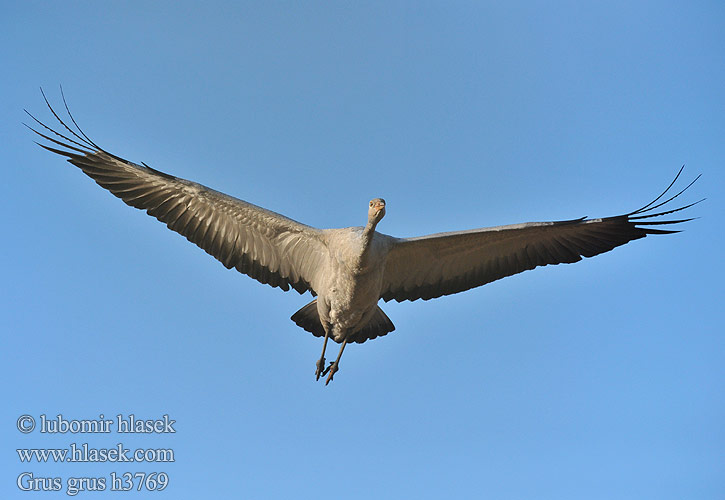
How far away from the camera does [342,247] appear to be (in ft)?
37.2

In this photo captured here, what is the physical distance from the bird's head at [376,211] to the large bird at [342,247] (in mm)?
86

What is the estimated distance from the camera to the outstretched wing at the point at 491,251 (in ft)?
39.3

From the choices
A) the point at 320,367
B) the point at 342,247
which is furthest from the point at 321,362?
the point at 342,247

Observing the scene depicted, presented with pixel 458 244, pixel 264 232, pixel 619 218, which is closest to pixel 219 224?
pixel 264 232

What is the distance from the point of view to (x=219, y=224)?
12156 mm

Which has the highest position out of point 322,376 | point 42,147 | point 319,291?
point 42,147

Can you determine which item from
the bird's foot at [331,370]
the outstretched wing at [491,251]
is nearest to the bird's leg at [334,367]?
the bird's foot at [331,370]

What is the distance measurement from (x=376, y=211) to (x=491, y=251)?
7.44ft

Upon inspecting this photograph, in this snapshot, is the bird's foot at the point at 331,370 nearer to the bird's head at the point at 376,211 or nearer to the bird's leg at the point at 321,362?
the bird's leg at the point at 321,362

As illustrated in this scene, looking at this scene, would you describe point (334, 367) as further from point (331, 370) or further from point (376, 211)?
point (376, 211)

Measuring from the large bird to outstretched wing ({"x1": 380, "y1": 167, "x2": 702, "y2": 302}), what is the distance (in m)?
0.01

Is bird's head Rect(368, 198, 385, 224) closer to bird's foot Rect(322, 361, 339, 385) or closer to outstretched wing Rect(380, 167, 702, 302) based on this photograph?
outstretched wing Rect(380, 167, 702, 302)

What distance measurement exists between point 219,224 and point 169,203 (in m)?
0.75

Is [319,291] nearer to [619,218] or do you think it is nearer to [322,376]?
[322,376]
